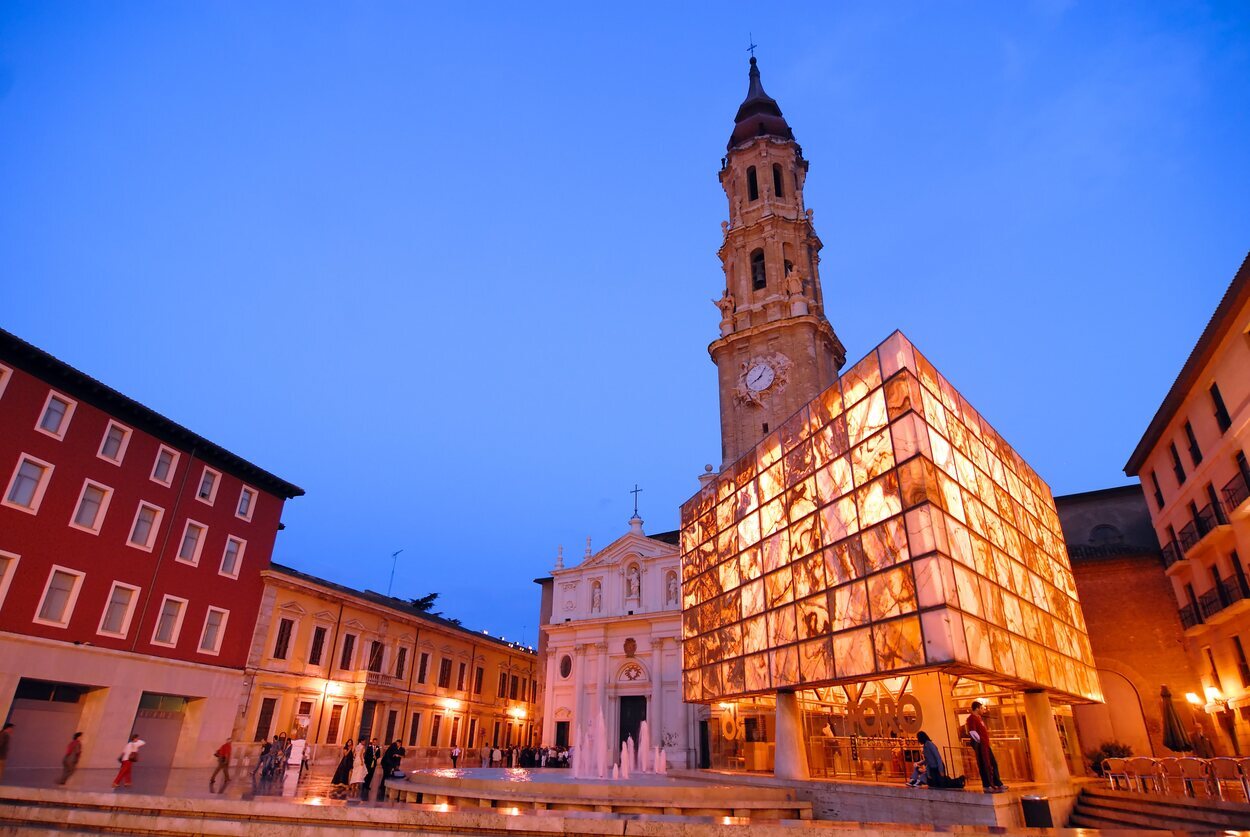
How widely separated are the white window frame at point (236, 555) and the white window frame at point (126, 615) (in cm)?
377

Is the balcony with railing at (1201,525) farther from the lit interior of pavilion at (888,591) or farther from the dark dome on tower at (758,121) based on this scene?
the dark dome on tower at (758,121)

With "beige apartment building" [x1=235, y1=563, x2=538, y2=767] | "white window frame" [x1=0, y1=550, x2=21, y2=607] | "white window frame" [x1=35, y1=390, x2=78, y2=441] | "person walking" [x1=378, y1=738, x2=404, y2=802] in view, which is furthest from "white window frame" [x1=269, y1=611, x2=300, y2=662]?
"person walking" [x1=378, y1=738, x2=404, y2=802]

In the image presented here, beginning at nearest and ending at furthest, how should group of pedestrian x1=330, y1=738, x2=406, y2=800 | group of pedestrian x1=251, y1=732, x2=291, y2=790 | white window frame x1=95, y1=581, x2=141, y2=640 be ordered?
group of pedestrian x1=330, y1=738, x2=406, y2=800 < group of pedestrian x1=251, y1=732, x2=291, y2=790 < white window frame x1=95, y1=581, x2=141, y2=640

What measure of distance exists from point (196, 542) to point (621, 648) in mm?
23304

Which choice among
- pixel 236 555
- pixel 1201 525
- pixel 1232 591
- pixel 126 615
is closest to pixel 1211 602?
pixel 1232 591

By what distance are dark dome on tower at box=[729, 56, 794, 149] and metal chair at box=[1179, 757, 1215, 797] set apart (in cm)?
4052

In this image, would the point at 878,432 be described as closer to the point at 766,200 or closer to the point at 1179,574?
the point at 1179,574

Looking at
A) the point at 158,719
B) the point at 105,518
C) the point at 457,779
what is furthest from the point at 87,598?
the point at 457,779

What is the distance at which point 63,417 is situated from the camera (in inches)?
973

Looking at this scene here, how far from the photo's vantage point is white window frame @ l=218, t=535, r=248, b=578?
3012 cm

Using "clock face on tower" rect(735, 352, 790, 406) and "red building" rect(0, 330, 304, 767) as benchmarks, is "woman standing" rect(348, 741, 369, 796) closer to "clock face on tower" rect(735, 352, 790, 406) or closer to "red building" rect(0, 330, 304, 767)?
"red building" rect(0, 330, 304, 767)

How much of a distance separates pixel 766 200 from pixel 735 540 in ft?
96.5

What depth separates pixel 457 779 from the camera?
52.0 feet

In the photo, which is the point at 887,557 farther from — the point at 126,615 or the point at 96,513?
the point at 96,513
